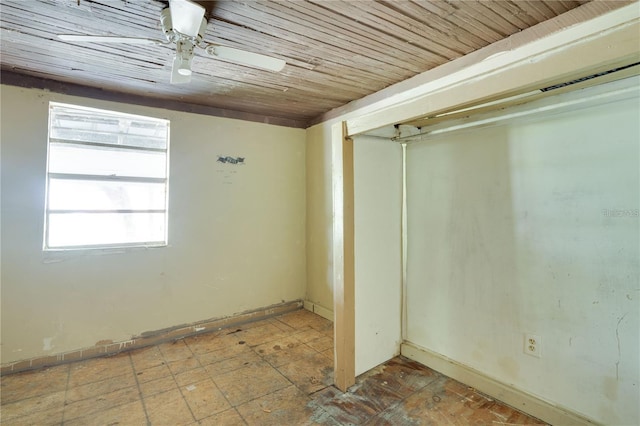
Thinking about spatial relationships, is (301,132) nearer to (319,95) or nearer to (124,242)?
(319,95)

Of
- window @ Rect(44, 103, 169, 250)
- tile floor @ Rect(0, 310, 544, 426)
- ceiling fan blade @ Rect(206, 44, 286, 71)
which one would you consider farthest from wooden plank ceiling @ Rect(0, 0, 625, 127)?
tile floor @ Rect(0, 310, 544, 426)

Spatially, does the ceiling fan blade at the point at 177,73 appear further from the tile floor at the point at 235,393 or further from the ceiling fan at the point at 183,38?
the tile floor at the point at 235,393

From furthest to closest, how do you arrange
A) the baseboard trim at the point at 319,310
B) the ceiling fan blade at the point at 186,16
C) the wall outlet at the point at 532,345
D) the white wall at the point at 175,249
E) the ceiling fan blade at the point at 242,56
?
1. the baseboard trim at the point at 319,310
2. the white wall at the point at 175,249
3. the wall outlet at the point at 532,345
4. the ceiling fan blade at the point at 242,56
5. the ceiling fan blade at the point at 186,16

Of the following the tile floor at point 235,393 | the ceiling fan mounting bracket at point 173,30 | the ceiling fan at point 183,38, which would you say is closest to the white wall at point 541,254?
the tile floor at point 235,393

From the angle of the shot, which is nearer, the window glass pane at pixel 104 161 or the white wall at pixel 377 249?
the white wall at pixel 377 249

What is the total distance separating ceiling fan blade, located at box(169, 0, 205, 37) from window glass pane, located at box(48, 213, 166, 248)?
2.15m

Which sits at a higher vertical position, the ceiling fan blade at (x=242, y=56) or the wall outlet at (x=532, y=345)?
the ceiling fan blade at (x=242, y=56)

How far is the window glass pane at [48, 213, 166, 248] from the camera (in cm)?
280

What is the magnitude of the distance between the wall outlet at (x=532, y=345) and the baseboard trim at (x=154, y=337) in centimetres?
272

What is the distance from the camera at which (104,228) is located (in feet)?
9.86

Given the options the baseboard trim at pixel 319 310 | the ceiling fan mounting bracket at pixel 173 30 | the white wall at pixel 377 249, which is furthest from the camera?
the baseboard trim at pixel 319 310

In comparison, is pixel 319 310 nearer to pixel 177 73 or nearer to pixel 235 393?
pixel 235 393

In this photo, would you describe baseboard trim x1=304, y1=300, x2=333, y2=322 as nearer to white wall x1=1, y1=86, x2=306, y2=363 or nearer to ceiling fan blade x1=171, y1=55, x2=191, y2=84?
white wall x1=1, y1=86, x2=306, y2=363

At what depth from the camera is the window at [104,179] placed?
279cm
